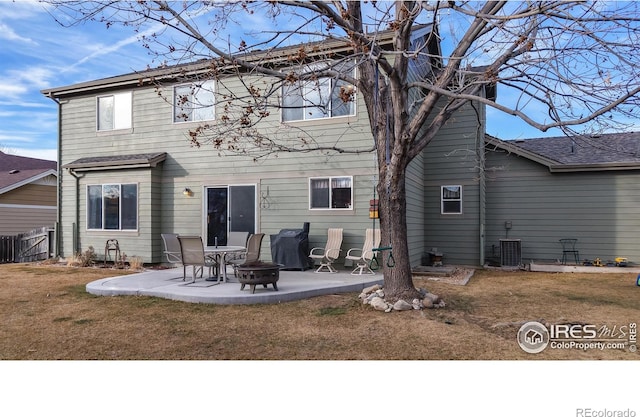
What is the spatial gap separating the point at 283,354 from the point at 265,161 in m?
6.87

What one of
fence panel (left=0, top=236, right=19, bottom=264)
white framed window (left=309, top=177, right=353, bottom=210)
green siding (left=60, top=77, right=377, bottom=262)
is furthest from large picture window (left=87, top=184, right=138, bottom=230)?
white framed window (left=309, top=177, right=353, bottom=210)

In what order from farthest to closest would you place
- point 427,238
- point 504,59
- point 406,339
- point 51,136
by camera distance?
point 51,136
point 427,238
point 504,59
point 406,339

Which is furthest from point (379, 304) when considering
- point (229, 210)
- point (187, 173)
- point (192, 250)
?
point (187, 173)

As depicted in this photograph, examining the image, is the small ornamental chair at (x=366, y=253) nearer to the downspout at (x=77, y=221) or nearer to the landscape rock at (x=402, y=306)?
the landscape rock at (x=402, y=306)

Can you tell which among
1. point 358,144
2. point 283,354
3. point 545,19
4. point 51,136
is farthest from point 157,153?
point 545,19

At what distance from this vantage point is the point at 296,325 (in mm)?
5398

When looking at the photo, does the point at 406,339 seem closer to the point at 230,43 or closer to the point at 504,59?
the point at 504,59

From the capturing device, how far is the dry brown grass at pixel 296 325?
443cm

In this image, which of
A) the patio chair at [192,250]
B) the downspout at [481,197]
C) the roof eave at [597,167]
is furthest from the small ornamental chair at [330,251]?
the roof eave at [597,167]

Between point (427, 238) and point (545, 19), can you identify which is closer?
point (545, 19)

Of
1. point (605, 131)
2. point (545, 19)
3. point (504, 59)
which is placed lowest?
point (605, 131)

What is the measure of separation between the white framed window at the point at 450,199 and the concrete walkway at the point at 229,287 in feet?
14.0
